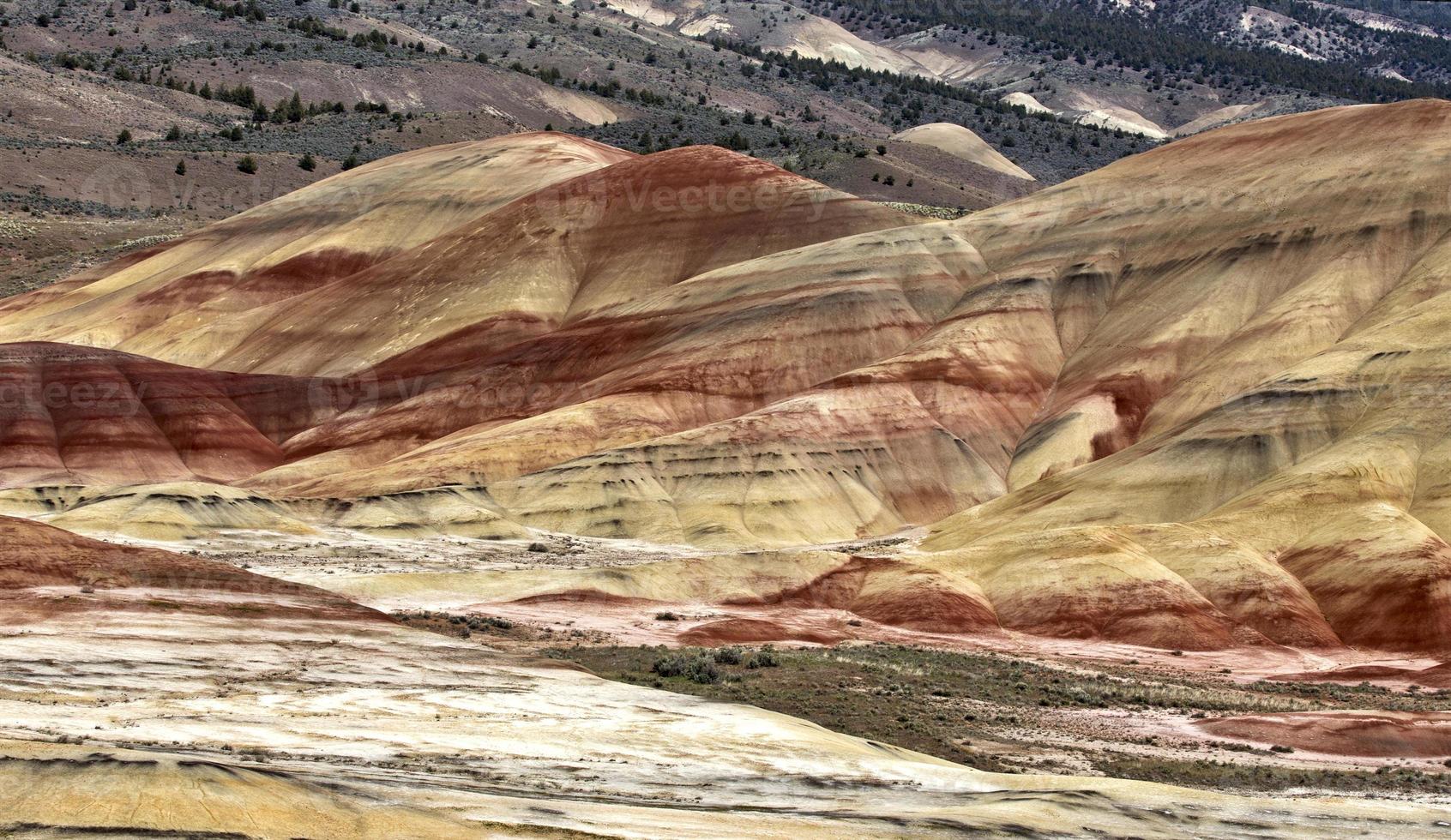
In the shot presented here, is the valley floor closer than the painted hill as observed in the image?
Yes

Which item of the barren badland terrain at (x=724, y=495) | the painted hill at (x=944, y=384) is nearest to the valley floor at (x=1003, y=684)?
the barren badland terrain at (x=724, y=495)

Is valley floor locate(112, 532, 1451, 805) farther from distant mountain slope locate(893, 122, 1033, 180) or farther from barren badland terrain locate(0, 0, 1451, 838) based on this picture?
distant mountain slope locate(893, 122, 1033, 180)

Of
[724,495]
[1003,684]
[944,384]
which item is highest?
[1003,684]

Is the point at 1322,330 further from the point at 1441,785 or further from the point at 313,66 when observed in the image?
the point at 313,66

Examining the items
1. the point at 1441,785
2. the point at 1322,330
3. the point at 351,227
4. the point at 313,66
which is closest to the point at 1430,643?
the point at 1441,785

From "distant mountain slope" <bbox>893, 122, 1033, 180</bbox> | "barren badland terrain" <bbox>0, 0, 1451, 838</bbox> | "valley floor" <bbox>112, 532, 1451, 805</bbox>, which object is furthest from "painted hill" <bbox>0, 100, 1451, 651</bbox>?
"distant mountain slope" <bbox>893, 122, 1033, 180</bbox>

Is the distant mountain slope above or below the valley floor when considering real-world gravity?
below

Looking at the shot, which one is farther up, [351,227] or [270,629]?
[270,629]

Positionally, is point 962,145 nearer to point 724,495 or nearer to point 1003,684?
point 724,495

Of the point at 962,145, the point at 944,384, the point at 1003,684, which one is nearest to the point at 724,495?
the point at 944,384

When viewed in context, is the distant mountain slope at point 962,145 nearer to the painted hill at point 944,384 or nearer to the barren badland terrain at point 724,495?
the barren badland terrain at point 724,495

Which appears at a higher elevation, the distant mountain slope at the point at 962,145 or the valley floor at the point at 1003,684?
the valley floor at the point at 1003,684
